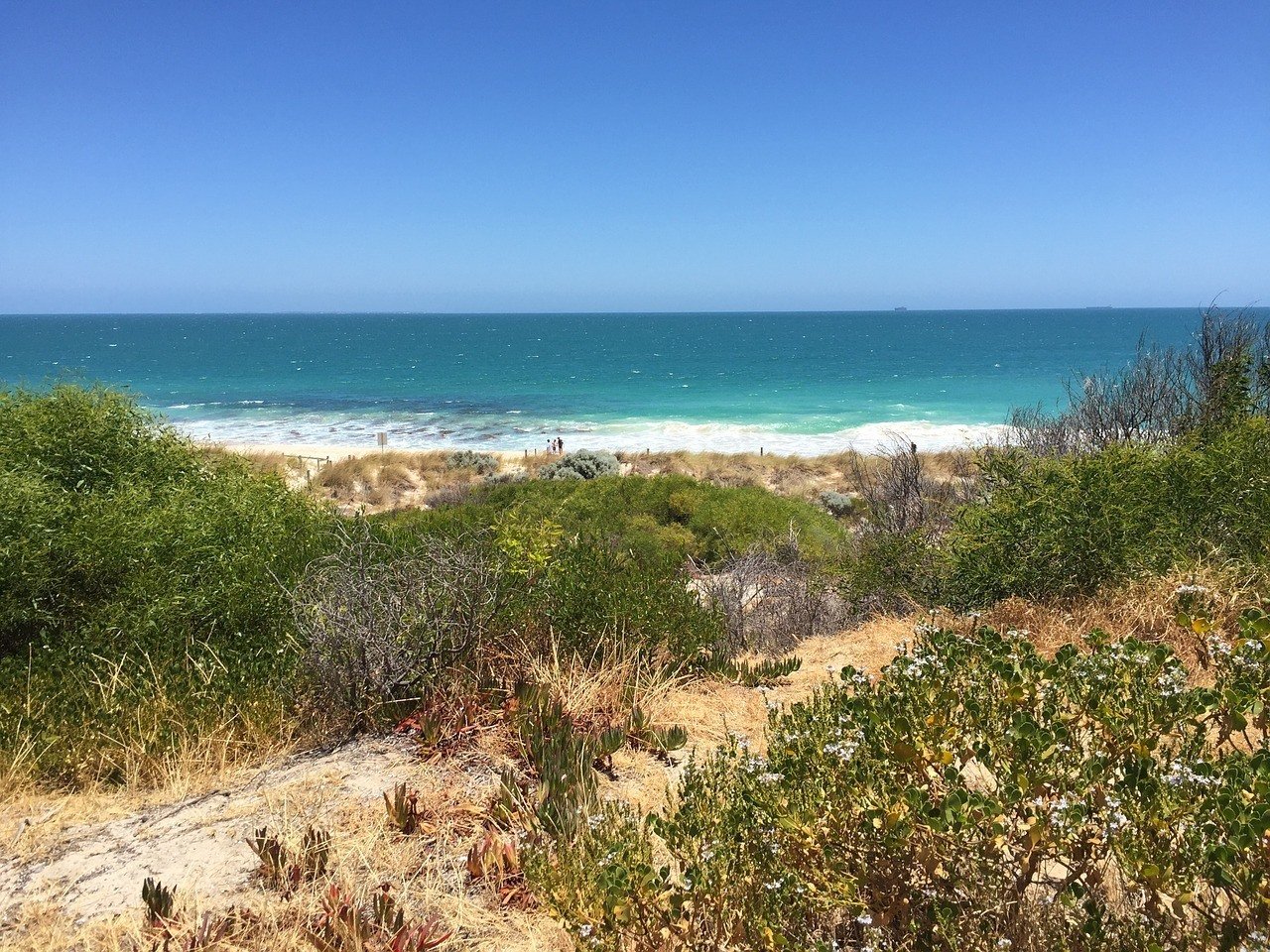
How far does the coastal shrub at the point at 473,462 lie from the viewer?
3084 cm

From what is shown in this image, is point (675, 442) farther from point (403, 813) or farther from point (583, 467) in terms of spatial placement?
point (403, 813)

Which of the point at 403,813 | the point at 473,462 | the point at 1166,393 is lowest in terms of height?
the point at 473,462

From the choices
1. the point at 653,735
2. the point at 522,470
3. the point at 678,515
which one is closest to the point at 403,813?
the point at 653,735

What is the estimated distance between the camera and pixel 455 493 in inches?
918

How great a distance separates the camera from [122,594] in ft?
20.0

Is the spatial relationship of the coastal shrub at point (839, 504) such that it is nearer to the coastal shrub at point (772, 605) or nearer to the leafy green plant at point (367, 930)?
the coastal shrub at point (772, 605)

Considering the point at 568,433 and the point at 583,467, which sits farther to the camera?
the point at 568,433

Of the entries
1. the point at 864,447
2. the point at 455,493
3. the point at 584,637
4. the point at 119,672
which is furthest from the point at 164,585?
the point at 864,447

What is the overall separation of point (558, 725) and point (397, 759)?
92 centimetres

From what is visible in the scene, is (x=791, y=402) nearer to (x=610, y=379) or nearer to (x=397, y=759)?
(x=610, y=379)

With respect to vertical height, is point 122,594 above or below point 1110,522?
below

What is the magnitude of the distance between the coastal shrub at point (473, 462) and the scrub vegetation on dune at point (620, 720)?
803 inches

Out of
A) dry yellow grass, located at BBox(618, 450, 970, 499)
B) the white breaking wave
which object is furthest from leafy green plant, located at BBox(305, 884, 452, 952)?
the white breaking wave

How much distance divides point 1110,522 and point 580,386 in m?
64.3
